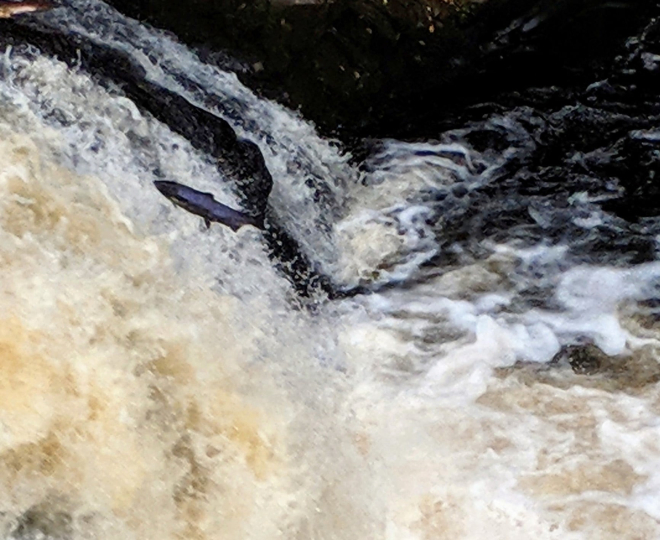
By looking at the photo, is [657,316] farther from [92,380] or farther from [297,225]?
[92,380]

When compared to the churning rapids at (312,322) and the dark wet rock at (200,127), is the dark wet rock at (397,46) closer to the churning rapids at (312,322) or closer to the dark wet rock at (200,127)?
the churning rapids at (312,322)

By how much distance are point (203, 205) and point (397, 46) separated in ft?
→ 3.51


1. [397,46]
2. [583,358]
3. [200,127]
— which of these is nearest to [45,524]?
[200,127]

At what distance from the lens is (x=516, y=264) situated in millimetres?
2738

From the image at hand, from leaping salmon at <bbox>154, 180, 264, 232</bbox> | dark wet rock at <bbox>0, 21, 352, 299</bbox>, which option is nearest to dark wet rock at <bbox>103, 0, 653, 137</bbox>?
dark wet rock at <bbox>0, 21, 352, 299</bbox>

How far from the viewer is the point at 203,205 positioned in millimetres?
2471

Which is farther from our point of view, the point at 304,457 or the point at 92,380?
the point at 304,457

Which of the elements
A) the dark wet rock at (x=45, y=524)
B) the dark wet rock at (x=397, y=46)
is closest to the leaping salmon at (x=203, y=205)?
the dark wet rock at (x=397, y=46)

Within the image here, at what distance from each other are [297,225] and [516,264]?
0.80 meters

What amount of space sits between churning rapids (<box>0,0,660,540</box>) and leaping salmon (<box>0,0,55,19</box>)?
0.13ft

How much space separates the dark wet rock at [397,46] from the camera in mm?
2910

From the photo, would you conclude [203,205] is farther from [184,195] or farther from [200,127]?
[200,127]

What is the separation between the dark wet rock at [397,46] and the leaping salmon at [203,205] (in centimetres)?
64

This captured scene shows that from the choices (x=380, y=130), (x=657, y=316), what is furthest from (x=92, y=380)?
(x=657, y=316)
